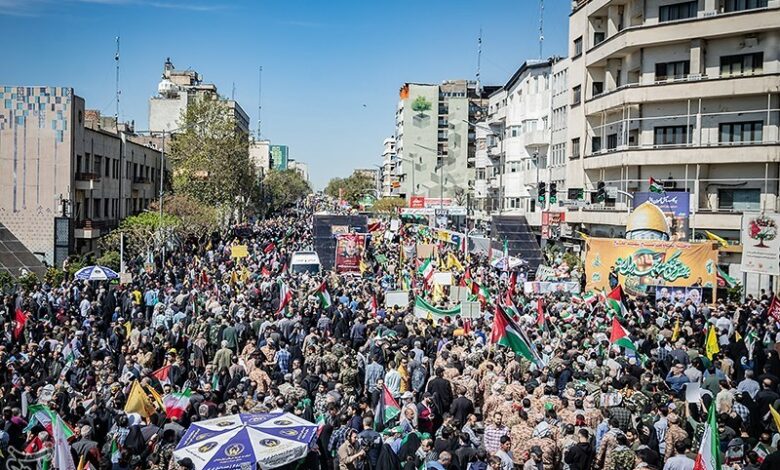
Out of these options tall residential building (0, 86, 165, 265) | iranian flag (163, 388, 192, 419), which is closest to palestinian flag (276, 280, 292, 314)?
iranian flag (163, 388, 192, 419)

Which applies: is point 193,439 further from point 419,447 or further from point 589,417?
point 589,417

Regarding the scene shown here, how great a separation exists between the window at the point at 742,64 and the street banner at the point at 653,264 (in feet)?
40.4

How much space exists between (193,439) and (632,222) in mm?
23272

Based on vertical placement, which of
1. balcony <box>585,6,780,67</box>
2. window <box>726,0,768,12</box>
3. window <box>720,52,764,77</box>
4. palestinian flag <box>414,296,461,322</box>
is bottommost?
palestinian flag <box>414,296,461,322</box>

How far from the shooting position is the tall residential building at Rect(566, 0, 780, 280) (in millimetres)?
35094

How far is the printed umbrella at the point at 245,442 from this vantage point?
32.3 ft

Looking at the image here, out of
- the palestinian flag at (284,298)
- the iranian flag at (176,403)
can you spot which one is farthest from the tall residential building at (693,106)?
the iranian flag at (176,403)

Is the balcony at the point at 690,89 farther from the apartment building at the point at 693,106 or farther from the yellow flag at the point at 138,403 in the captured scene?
the yellow flag at the point at 138,403

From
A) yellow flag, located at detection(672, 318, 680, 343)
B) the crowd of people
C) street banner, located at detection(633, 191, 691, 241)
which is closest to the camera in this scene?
the crowd of people

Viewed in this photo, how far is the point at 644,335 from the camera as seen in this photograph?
19469 millimetres

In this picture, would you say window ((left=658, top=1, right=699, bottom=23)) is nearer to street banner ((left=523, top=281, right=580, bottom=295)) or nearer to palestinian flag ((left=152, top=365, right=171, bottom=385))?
street banner ((left=523, top=281, right=580, bottom=295))

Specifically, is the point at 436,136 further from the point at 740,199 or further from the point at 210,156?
the point at 740,199

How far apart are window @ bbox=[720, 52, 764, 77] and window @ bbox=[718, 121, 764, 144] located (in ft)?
7.29

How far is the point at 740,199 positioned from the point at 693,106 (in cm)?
475
